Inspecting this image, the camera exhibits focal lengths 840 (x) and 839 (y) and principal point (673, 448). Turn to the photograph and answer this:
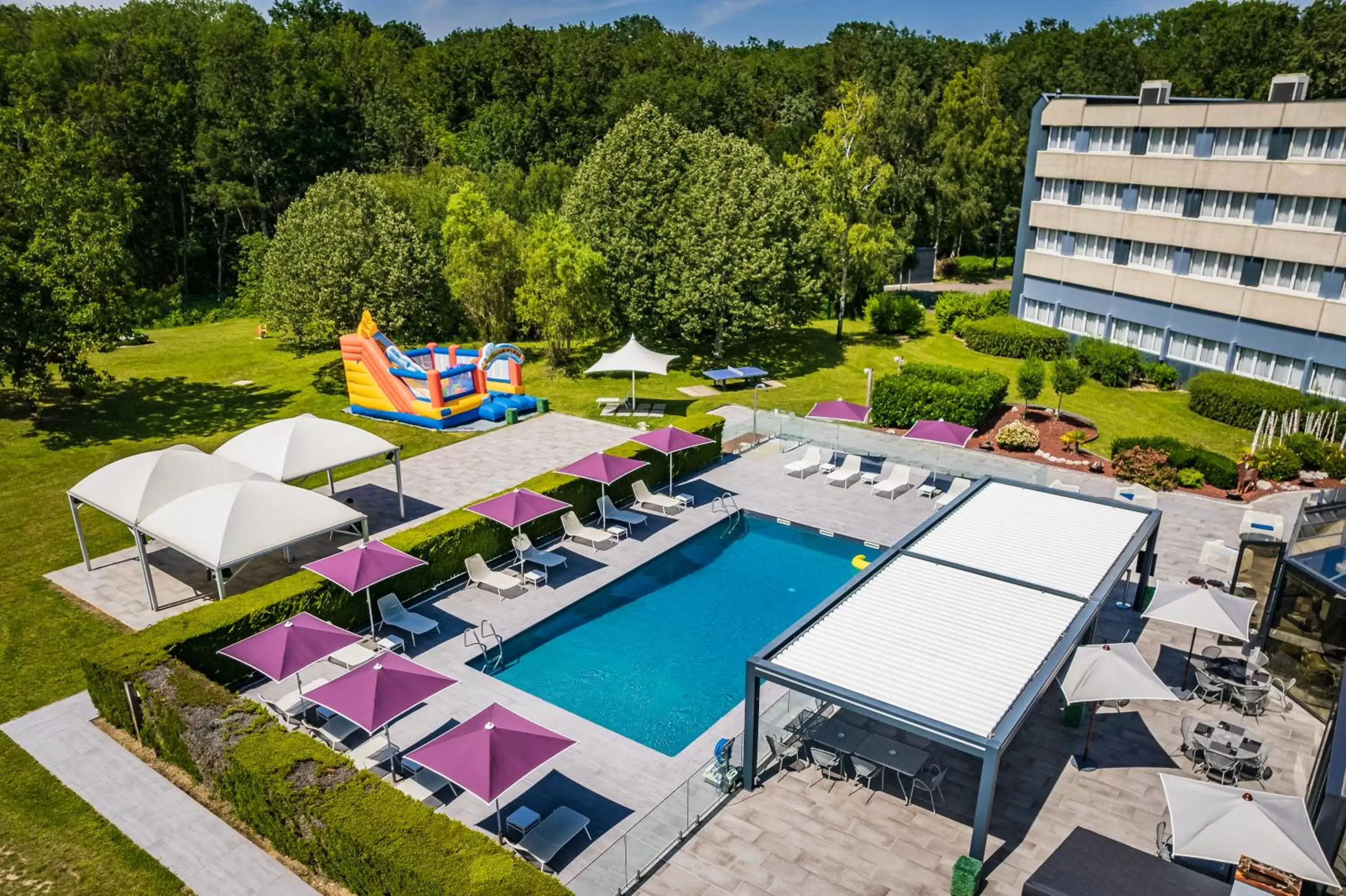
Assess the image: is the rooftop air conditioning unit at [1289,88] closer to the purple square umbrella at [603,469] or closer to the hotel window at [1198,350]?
the hotel window at [1198,350]

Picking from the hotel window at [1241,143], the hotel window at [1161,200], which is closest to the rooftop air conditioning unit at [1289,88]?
the hotel window at [1241,143]

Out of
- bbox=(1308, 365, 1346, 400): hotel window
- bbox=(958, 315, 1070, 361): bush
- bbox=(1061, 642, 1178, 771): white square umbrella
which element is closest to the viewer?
bbox=(1061, 642, 1178, 771): white square umbrella

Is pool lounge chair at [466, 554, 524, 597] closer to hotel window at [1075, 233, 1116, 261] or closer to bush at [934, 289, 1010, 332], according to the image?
bush at [934, 289, 1010, 332]

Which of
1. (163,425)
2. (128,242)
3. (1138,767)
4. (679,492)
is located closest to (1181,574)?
(1138,767)

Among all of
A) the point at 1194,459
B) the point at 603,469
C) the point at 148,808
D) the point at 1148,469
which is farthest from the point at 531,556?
the point at 1194,459

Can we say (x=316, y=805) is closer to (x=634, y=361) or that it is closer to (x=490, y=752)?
(x=490, y=752)

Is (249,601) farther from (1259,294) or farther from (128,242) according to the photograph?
(128,242)

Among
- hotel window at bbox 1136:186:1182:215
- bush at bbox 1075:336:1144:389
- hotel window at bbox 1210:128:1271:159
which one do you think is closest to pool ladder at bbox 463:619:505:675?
bush at bbox 1075:336:1144:389
